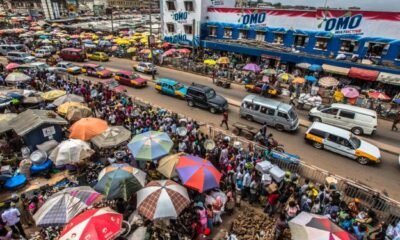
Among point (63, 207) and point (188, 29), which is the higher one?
point (188, 29)

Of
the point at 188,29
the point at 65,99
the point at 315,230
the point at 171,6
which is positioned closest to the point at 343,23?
the point at 188,29

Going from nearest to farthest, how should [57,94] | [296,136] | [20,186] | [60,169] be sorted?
[20,186] < [60,169] < [296,136] < [57,94]

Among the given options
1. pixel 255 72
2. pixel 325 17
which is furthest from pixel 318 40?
pixel 255 72

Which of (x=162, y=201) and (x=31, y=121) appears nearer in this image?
(x=162, y=201)

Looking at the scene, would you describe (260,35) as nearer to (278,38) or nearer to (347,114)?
(278,38)

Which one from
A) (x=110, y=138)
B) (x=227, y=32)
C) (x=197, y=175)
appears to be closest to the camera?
(x=197, y=175)

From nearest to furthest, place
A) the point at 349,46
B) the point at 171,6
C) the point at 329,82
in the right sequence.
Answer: the point at 329,82, the point at 349,46, the point at 171,6

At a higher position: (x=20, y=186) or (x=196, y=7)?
(x=196, y=7)

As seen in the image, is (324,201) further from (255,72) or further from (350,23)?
(350,23)
